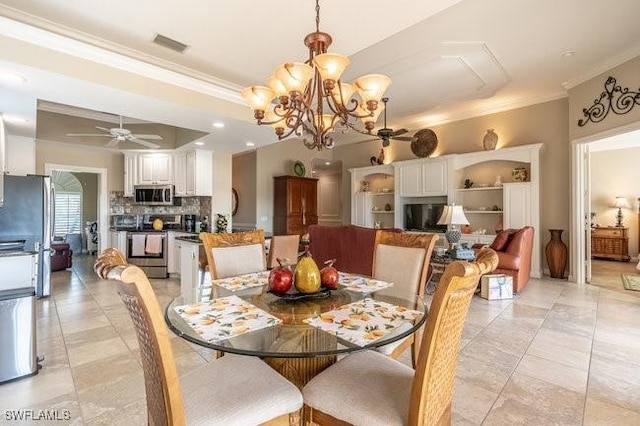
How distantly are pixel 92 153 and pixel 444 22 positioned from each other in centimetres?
675

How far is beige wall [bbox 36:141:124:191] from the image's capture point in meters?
5.82

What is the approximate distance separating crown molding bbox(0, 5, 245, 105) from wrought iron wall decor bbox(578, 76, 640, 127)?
16.1 feet

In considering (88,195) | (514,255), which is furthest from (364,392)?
(88,195)

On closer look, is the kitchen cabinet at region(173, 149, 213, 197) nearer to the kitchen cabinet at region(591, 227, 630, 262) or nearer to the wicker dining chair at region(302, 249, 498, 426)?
the wicker dining chair at region(302, 249, 498, 426)

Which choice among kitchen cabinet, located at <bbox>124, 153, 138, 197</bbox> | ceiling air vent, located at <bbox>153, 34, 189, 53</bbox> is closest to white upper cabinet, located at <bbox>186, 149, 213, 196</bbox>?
kitchen cabinet, located at <bbox>124, 153, 138, 197</bbox>

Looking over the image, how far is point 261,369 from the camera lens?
1349mm

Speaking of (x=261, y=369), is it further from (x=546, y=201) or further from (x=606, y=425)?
(x=546, y=201)

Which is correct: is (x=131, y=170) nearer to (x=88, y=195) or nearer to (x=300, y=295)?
(x=88, y=195)

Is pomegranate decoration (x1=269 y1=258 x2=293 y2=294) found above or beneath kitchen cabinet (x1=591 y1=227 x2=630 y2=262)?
above

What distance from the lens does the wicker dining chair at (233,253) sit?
223 centimetres

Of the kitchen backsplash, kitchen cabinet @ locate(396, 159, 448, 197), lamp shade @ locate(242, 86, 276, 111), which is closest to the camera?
lamp shade @ locate(242, 86, 276, 111)

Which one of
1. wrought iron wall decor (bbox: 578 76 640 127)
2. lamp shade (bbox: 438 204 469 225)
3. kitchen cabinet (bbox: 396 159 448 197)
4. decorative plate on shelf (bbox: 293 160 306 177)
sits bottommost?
lamp shade (bbox: 438 204 469 225)

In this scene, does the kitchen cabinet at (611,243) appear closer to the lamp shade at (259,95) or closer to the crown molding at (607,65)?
the crown molding at (607,65)

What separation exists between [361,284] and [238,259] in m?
0.96
